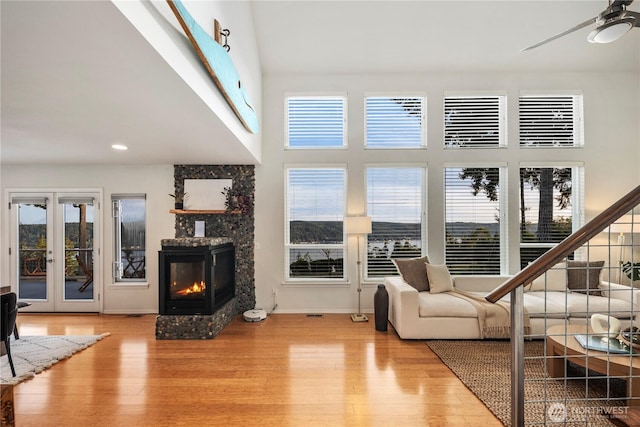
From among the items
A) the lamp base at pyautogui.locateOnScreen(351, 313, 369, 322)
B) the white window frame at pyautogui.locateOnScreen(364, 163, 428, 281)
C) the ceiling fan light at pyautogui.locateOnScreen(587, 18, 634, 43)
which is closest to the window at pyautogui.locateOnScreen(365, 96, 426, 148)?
the white window frame at pyautogui.locateOnScreen(364, 163, 428, 281)

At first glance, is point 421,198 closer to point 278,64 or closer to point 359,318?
point 359,318

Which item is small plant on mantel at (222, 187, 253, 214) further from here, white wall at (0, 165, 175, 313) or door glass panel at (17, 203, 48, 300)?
door glass panel at (17, 203, 48, 300)

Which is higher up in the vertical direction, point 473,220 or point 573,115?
point 573,115

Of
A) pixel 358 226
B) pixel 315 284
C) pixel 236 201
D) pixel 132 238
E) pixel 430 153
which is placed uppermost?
pixel 430 153

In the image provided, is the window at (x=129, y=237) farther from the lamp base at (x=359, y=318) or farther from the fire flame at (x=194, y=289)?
the lamp base at (x=359, y=318)

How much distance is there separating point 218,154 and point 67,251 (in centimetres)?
320

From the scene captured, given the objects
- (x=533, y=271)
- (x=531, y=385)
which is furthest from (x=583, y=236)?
(x=531, y=385)

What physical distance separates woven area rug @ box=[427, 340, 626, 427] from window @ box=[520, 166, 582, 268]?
6.14ft

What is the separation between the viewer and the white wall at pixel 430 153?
17.1ft

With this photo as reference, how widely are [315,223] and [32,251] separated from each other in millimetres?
4613

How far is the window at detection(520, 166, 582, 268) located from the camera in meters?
5.24

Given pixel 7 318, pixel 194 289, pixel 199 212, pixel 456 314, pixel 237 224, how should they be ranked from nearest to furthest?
pixel 7 318 < pixel 456 314 < pixel 194 289 < pixel 199 212 < pixel 237 224

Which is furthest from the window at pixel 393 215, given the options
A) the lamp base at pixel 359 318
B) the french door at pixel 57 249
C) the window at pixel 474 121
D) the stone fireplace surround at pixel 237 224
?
the french door at pixel 57 249

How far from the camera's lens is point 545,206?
5.26 m
